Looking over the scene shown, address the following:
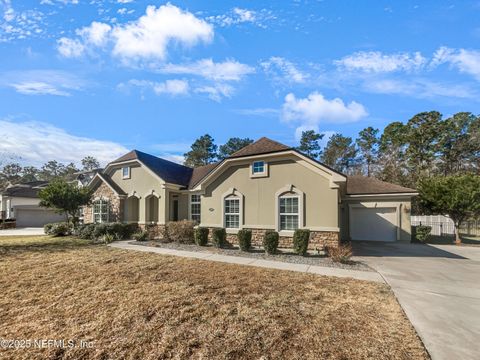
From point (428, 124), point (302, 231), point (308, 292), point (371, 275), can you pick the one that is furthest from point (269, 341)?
point (428, 124)

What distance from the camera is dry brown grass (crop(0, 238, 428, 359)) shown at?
3637mm

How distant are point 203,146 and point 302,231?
3728 centimetres

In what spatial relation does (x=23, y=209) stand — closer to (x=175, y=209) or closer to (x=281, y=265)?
(x=175, y=209)

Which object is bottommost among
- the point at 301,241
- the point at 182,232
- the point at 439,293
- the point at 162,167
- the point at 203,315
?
the point at 439,293

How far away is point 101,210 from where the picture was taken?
19328 millimetres

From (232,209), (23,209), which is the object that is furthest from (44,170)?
(232,209)

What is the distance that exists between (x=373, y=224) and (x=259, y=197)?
8702mm

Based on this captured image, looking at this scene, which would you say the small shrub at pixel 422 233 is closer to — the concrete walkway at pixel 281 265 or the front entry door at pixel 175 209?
the concrete walkway at pixel 281 265

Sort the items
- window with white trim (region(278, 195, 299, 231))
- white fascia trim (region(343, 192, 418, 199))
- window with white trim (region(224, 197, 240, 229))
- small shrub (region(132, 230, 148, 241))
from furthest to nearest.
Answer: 1. white fascia trim (region(343, 192, 418, 199))
2. small shrub (region(132, 230, 148, 241))
3. window with white trim (region(224, 197, 240, 229))
4. window with white trim (region(278, 195, 299, 231))

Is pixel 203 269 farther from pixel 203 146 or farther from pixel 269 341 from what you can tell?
pixel 203 146

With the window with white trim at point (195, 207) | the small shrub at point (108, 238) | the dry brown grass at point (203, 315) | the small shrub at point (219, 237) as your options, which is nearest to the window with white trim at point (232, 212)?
the small shrub at point (219, 237)

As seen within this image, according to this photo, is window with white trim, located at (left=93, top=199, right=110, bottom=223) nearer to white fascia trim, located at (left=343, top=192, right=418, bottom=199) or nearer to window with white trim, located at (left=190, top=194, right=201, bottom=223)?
window with white trim, located at (left=190, top=194, right=201, bottom=223)

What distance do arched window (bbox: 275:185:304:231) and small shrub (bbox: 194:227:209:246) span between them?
3906 mm

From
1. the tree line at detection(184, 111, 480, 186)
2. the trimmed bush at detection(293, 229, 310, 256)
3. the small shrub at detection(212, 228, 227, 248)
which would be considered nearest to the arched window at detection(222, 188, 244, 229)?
the small shrub at detection(212, 228, 227, 248)
